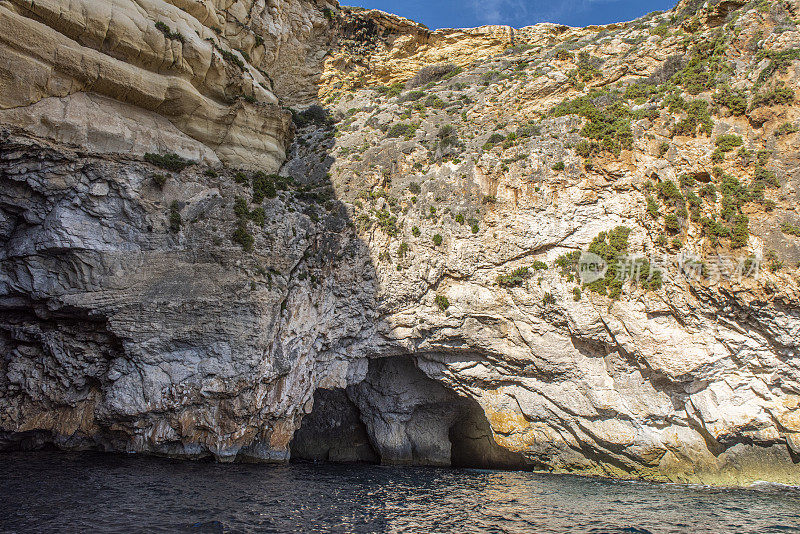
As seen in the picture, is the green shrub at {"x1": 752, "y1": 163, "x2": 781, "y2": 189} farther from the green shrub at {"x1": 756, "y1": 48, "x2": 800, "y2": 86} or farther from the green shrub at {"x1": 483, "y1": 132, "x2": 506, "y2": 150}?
the green shrub at {"x1": 483, "y1": 132, "x2": 506, "y2": 150}

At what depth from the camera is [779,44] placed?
21.0 metres

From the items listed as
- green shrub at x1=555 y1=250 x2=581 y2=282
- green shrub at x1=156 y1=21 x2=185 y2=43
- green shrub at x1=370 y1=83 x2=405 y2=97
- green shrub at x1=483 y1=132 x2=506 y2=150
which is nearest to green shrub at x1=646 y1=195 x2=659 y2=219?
green shrub at x1=555 y1=250 x2=581 y2=282

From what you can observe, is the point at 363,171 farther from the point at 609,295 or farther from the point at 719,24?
the point at 719,24

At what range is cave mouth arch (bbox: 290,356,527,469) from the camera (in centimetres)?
2595

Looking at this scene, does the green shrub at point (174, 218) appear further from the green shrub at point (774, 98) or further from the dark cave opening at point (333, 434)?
the green shrub at point (774, 98)

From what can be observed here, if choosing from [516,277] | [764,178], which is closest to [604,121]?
[764,178]

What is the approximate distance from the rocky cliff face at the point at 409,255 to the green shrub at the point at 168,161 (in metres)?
Answer: 0.26

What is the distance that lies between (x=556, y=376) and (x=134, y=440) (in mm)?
19354

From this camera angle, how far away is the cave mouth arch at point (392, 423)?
2595 centimetres

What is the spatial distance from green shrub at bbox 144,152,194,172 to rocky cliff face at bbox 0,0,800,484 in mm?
257

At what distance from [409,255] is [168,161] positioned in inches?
501

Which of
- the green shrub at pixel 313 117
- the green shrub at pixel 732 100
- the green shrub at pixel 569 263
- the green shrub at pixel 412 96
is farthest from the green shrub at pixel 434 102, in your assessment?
the green shrub at pixel 732 100

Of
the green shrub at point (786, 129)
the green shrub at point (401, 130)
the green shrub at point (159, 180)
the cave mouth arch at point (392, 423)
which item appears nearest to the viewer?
the green shrub at point (786, 129)

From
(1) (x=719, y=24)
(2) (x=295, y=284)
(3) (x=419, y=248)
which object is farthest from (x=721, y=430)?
(1) (x=719, y=24)
